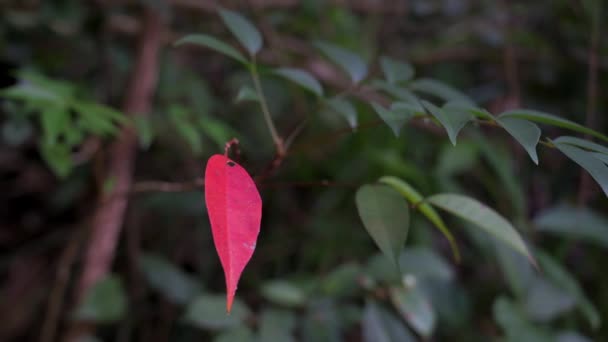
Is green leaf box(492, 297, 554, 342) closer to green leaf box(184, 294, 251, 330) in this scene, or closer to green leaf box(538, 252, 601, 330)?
green leaf box(538, 252, 601, 330)

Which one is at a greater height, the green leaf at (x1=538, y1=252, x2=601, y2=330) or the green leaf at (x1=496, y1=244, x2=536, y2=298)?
the green leaf at (x1=538, y1=252, x2=601, y2=330)

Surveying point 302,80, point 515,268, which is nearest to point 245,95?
point 302,80

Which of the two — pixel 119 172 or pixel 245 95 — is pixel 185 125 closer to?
pixel 245 95

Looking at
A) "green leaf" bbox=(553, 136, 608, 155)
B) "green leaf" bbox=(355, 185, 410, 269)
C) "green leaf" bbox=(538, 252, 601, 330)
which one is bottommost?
"green leaf" bbox=(538, 252, 601, 330)

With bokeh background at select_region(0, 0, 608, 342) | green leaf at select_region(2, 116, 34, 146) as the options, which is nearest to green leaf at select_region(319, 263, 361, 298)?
bokeh background at select_region(0, 0, 608, 342)

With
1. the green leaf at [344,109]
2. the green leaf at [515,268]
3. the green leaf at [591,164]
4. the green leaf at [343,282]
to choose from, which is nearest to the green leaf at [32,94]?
the green leaf at [344,109]

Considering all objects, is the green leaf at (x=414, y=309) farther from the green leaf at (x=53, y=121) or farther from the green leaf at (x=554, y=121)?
the green leaf at (x=53, y=121)

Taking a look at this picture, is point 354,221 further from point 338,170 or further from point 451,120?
point 451,120
